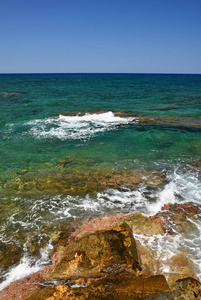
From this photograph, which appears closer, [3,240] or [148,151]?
[3,240]

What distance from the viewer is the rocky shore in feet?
19.8

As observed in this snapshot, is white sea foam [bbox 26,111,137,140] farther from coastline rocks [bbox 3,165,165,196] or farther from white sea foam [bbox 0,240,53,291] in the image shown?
white sea foam [bbox 0,240,53,291]

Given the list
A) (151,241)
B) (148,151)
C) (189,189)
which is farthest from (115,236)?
(148,151)

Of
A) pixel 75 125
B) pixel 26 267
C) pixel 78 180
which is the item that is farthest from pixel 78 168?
pixel 75 125

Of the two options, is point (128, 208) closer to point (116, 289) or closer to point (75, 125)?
point (116, 289)

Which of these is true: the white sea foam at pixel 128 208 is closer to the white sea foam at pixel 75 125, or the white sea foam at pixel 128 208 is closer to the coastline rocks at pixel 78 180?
the coastline rocks at pixel 78 180

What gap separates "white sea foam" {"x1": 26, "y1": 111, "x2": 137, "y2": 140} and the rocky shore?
14917 mm

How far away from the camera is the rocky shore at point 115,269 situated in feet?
19.8

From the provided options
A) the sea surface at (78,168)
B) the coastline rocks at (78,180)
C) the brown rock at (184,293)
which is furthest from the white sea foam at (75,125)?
the brown rock at (184,293)

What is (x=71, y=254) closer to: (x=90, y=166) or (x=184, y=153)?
(x=90, y=166)

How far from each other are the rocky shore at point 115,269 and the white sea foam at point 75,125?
14.9 metres

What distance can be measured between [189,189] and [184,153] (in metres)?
6.23

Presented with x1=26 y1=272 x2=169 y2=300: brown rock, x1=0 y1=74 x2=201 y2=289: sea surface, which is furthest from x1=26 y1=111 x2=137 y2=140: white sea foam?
x1=26 y1=272 x2=169 y2=300: brown rock

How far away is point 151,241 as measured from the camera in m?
9.42
